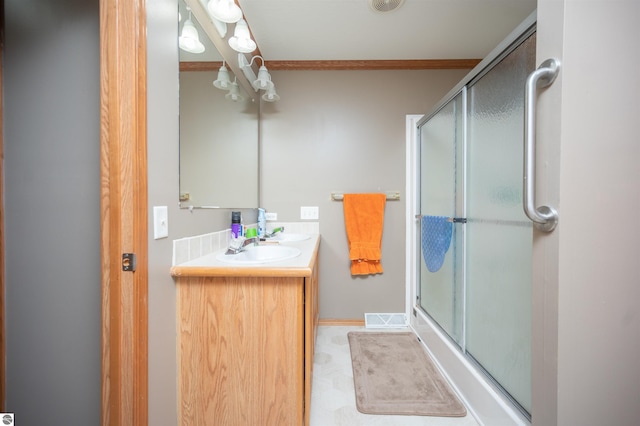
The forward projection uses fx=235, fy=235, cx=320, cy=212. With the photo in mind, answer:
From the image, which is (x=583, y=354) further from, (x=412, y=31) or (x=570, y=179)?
(x=412, y=31)

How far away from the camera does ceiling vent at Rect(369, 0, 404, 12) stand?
4.59ft

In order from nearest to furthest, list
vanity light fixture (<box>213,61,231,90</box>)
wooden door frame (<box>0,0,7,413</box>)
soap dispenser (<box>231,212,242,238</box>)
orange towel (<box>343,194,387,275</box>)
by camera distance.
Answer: wooden door frame (<box>0,0,7,413</box>), vanity light fixture (<box>213,61,231,90</box>), soap dispenser (<box>231,212,242,238</box>), orange towel (<box>343,194,387,275</box>)

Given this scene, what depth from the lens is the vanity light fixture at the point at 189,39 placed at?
3.16 ft

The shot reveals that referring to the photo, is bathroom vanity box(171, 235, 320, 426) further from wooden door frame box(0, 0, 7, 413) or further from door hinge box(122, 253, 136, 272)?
wooden door frame box(0, 0, 7, 413)

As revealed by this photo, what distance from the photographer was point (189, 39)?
1.00 m

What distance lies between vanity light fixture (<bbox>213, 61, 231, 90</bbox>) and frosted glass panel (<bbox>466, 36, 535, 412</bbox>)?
1.41 metres

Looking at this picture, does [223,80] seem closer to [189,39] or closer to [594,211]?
[189,39]

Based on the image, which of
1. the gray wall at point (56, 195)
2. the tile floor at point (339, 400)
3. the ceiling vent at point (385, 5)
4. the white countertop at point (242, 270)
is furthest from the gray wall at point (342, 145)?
the gray wall at point (56, 195)

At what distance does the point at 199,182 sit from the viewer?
1111mm

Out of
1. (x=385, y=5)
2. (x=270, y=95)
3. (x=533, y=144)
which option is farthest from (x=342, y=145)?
(x=533, y=144)

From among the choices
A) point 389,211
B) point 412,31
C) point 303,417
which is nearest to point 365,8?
point 412,31

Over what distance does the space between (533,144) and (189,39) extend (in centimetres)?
130

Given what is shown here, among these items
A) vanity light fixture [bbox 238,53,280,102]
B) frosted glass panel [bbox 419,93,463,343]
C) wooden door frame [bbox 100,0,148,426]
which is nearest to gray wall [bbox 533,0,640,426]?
frosted glass panel [bbox 419,93,463,343]

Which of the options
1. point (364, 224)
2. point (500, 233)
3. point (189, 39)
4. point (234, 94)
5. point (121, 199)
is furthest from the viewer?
point (364, 224)
